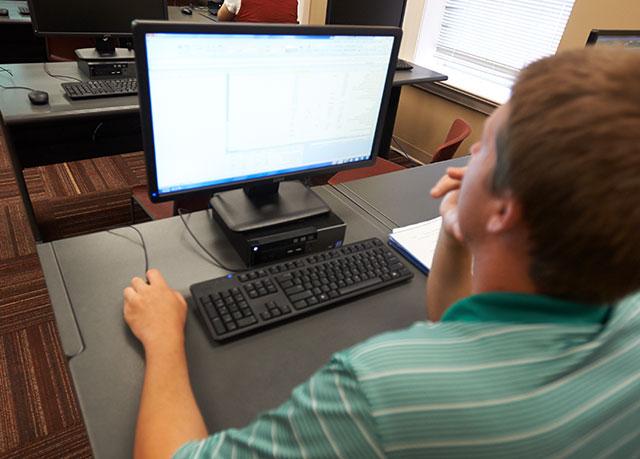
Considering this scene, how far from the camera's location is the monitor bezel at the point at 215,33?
0.78 meters

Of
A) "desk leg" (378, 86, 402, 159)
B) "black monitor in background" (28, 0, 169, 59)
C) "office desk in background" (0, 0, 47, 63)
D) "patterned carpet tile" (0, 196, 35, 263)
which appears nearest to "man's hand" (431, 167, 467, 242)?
"black monitor in background" (28, 0, 169, 59)

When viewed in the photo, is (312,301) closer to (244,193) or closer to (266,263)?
(266,263)

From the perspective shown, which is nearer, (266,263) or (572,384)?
(572,384)

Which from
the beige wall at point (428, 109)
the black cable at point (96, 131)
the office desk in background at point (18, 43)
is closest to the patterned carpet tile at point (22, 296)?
the black cable at point (96, 131)

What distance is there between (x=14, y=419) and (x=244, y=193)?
1110 millimetres

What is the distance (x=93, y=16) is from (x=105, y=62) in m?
0.21

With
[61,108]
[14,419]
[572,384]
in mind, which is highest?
[572,384]

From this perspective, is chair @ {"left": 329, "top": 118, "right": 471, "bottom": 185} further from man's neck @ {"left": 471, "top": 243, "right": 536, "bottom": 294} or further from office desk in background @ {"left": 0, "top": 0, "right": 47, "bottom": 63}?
office desk in background @ {"left": 0, "top": 0, "right": 47, "bottom": 63}

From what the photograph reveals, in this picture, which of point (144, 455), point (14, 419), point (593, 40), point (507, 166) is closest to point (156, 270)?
point (144, 455)

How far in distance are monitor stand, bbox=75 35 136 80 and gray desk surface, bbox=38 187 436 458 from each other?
4.37 feet

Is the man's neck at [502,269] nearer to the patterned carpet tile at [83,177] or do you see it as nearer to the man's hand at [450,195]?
the man's hand at [450,195]

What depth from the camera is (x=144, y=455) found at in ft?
2.00

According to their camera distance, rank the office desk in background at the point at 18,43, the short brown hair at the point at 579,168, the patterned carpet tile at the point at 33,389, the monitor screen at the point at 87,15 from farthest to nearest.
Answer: the office desk in background at the point at 18,43, the monitor screen at the point at 87,15, the patterned carpet tile at the point at 33,389, the short brown hair at the point at 579,168

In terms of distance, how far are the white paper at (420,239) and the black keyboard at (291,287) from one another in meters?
0.07
